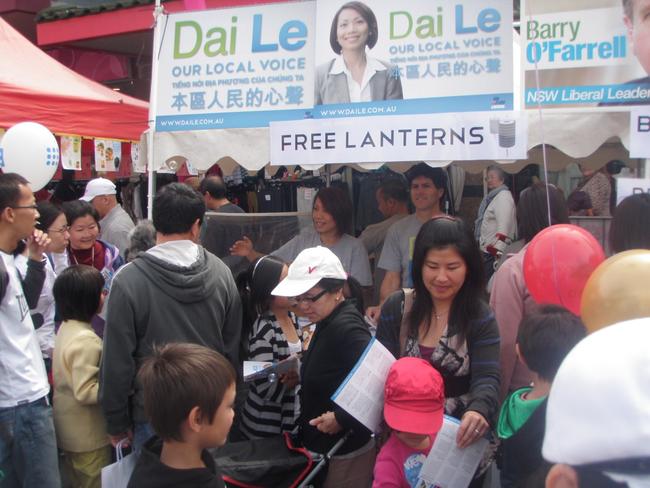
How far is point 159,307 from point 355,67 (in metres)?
2.30

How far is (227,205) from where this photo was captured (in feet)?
18.7

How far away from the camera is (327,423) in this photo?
2.42m

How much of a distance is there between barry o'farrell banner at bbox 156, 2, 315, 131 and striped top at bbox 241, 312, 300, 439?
186 centimetres

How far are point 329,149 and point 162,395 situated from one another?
261 centimetres

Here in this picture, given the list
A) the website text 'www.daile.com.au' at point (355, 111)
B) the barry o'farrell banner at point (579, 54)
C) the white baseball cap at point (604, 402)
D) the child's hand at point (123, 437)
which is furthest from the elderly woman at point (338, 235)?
the white baseball cap at point (604, 402)

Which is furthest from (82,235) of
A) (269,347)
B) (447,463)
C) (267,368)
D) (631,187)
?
(631,187)

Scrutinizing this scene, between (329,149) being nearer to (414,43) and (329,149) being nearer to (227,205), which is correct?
(414,43)

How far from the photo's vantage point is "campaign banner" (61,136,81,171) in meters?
6.17

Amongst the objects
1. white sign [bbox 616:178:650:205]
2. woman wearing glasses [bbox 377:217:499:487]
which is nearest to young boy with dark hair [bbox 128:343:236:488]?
woman wearing glasses [bbox 377:217:499:487]

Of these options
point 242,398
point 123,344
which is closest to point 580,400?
point 123,344

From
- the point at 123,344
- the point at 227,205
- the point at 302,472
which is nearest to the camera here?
the point at 302,472

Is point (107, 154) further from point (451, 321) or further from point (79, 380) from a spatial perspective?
point (451, 321)

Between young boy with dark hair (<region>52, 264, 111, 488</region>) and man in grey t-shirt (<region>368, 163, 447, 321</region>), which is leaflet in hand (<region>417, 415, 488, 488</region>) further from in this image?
man in grey t-shirt (<region>368, 163, 447, 321</region>)

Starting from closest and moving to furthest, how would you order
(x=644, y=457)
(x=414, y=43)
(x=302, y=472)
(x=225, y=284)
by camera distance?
(x=644, y=457), (x=302, y=472), (x=225, y=284), (x=414, y=43)
